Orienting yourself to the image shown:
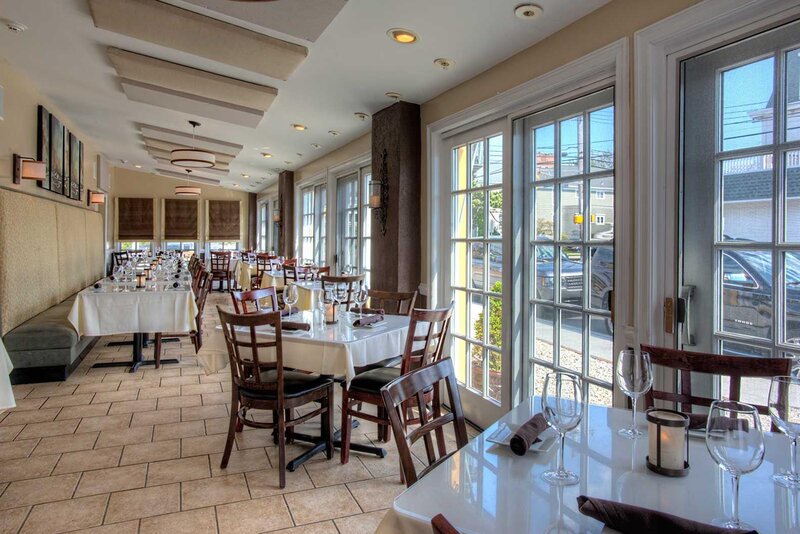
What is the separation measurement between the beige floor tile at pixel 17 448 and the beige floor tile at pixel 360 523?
212 cm

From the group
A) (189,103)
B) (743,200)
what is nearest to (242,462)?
(743,200)

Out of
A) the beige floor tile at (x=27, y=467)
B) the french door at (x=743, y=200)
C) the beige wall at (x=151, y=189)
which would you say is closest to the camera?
the french door at (x=743, y=200)

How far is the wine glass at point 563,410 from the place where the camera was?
1.17 meters

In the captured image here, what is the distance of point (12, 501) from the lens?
2.48 m

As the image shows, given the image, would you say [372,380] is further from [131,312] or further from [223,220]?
[223,220]

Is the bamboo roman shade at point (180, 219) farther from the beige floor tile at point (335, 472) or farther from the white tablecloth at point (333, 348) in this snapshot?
the beige floor tile at point (335, 472)

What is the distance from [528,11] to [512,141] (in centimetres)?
88

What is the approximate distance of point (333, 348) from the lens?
2754mm

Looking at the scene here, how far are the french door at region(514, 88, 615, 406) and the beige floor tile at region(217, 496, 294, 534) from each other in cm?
180

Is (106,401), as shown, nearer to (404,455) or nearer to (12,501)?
(12,501)

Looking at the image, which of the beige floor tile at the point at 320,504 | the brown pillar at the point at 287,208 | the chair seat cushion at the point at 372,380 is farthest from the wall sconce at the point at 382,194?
the brown pillar at the point at 287,208

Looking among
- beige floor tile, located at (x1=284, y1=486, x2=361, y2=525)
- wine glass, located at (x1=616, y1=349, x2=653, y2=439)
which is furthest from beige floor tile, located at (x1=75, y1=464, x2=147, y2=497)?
wine glass, located at (x1=616, y1=349, x2=653, y2=439)

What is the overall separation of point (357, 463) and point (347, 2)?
272 cm

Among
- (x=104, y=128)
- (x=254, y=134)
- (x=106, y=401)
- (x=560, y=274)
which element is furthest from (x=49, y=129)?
(x=560, y=274)
